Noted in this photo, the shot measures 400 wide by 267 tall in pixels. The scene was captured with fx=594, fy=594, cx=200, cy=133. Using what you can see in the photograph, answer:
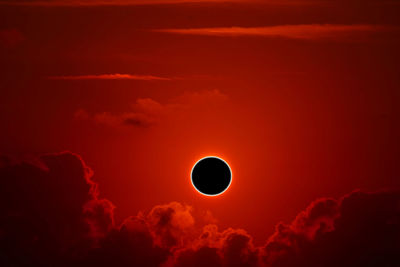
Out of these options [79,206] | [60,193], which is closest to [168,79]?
[79,206]

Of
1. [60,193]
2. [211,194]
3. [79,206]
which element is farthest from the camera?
[60,193]

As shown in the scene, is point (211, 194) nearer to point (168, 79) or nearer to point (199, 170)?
point (199, 170)

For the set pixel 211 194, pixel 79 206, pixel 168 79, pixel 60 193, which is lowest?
pixel 211 194

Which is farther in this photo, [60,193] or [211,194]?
[60,193]

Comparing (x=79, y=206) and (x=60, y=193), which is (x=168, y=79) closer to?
(x=79, y=206)

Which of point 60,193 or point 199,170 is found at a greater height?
point 60,193

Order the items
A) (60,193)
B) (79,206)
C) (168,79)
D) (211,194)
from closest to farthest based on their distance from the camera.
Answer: (168,79)
(211,194)
(79,206)
(60,193)
